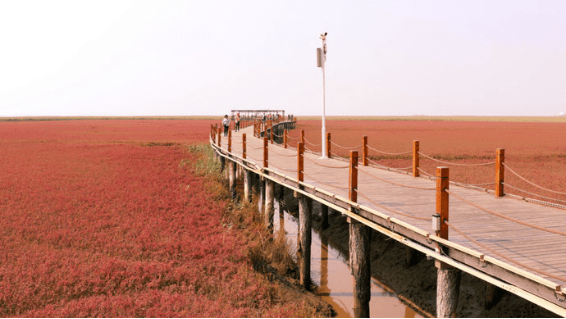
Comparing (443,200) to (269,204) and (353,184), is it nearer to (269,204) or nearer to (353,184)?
(353,184)

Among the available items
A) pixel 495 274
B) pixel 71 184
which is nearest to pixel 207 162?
pixel 71 184

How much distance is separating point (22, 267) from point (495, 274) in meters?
10.1

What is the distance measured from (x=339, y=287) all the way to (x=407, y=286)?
Answer: 164 centimetres

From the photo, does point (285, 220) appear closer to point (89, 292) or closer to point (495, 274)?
point (89, 292)

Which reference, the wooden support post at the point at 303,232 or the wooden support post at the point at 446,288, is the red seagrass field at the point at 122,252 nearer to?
the wooden support post at the point at 303,232

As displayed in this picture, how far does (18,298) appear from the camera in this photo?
948cm

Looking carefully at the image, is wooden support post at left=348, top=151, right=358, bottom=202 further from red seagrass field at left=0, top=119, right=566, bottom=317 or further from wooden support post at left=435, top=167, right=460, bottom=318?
wooden support post at left=435, top=167, right=460, bottom=318

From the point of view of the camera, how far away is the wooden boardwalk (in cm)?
576

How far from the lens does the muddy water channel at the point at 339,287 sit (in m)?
10.3

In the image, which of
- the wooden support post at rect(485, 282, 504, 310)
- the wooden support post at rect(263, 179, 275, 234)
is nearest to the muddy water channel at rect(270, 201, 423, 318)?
the wooden support post at rect(263, 179, 275, 234)

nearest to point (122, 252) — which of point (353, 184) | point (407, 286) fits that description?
point (353, 184)

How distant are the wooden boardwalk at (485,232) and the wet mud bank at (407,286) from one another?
181 cm

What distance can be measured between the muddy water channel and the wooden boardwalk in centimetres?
204

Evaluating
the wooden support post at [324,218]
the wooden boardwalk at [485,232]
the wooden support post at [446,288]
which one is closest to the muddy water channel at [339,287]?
the wooden support post at [324,218]
